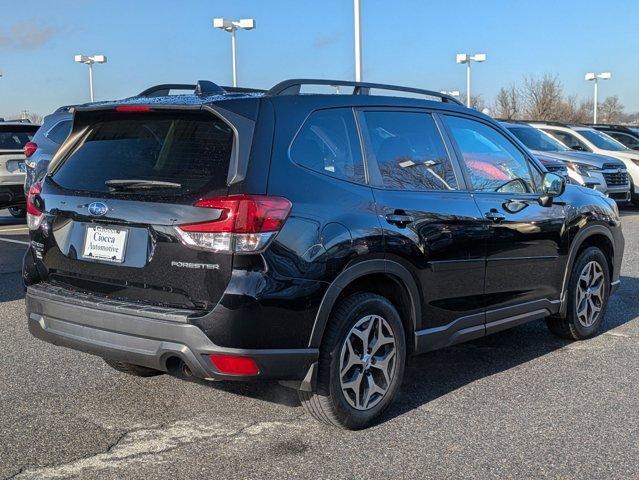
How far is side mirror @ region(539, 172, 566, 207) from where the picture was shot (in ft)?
18.1

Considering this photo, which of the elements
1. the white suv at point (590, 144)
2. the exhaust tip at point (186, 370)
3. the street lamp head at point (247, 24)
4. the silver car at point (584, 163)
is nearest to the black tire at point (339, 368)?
the exhaust tip at point (186, 370)

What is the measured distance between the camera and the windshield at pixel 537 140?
15.8 m

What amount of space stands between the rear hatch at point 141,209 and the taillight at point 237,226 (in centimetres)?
2

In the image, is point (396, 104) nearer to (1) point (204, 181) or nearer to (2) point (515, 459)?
(1) point (204, 181)

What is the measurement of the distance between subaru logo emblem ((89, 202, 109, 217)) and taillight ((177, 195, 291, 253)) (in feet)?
1.64

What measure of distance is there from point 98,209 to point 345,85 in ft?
5.17

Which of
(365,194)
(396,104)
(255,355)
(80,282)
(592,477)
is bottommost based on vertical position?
(592,477)

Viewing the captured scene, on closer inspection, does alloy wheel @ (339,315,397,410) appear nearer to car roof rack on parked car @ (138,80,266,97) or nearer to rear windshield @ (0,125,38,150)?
car roof rack on parked car @ (138,80,266,97)

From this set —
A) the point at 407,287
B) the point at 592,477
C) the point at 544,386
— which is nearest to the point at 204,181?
the point at 407,287

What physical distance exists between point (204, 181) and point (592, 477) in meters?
2.26

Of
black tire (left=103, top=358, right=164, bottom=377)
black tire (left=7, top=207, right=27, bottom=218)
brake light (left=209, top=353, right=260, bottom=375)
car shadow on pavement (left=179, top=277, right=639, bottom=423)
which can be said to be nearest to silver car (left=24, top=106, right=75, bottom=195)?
black tire (left=7, top=207, right=27, bottom=218)

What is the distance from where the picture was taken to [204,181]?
3768 millimetres

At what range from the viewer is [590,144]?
1700cm

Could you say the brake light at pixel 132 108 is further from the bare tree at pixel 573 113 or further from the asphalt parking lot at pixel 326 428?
the bare tree at pixel 573 113
